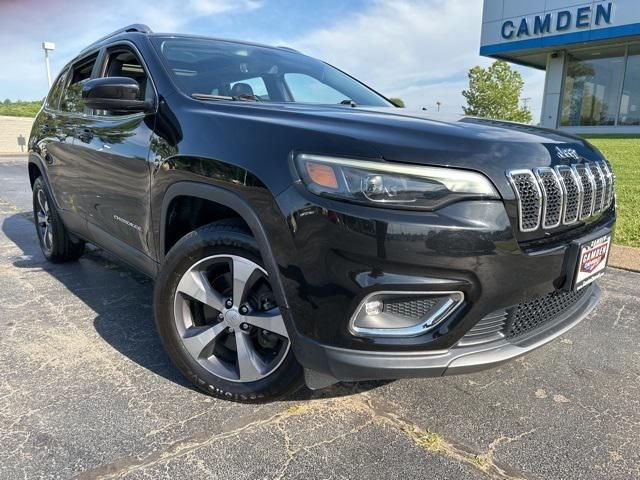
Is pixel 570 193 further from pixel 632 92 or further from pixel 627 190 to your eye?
pixel 632 92

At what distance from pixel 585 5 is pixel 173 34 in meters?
21.5

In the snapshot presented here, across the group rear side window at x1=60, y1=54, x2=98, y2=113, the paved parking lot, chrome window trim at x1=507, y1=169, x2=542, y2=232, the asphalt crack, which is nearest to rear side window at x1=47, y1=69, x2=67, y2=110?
rear side window at x1=60, y1=54, x2=98, y2=113

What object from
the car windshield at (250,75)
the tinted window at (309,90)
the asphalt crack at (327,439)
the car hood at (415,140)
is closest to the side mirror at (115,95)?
the car windshield at (250,75)

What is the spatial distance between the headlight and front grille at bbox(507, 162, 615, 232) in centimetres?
16

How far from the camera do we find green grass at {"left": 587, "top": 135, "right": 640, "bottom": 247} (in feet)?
17.0

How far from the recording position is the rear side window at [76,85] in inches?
149

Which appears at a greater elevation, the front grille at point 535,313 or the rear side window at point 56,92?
the rear side window at point 56,92

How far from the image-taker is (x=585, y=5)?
19.7 metres

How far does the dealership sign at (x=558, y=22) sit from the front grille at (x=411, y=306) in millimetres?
21990

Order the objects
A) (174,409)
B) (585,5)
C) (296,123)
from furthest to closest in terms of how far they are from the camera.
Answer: (585,5) → (174,409) → (296,123)

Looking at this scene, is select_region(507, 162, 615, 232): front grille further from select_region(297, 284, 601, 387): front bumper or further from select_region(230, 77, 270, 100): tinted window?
select_region(230, 77, 270, 100): tinted window

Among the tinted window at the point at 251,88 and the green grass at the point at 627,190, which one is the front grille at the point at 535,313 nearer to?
the tinted window at the point at 251,88

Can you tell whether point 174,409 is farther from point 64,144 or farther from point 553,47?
point 553,47

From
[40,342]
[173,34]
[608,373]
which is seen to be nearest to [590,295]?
[608,373]
